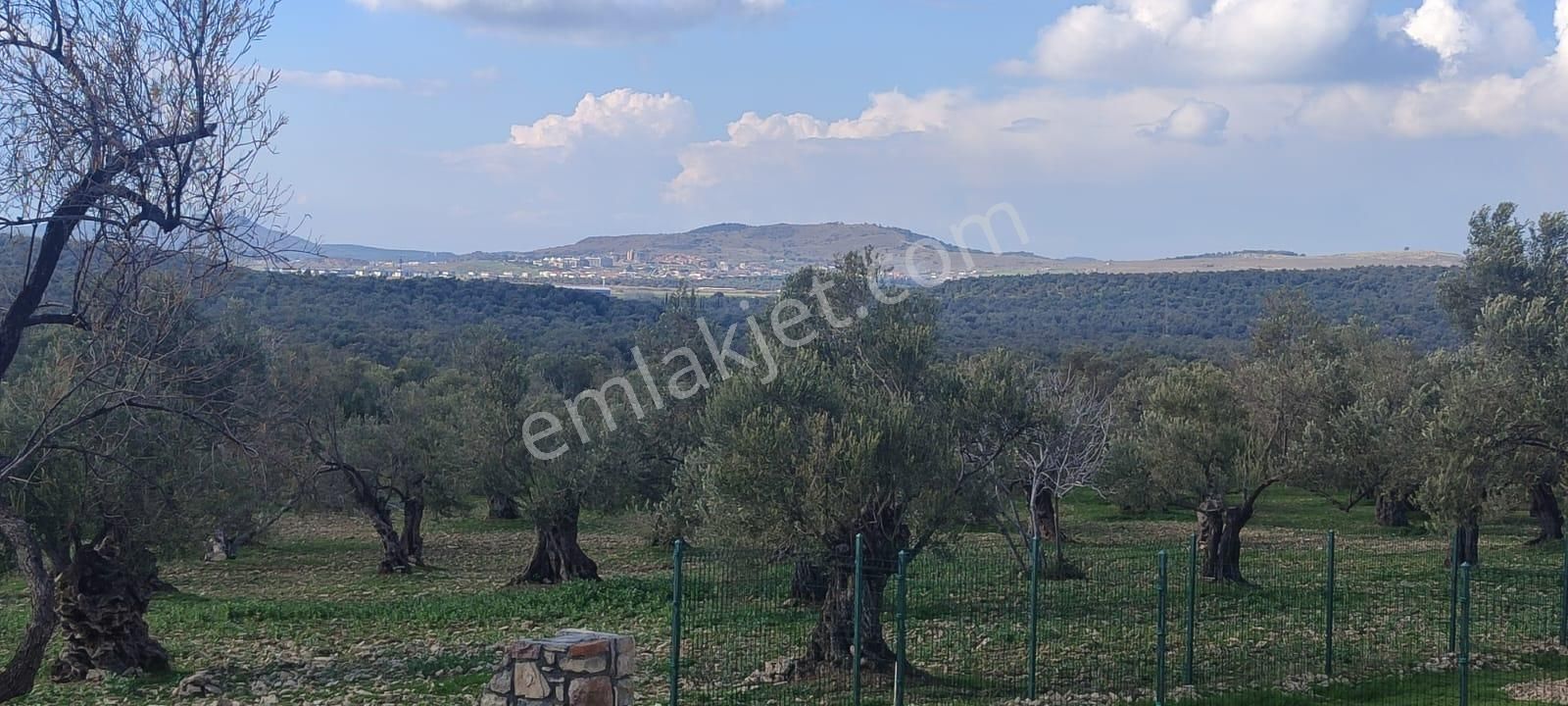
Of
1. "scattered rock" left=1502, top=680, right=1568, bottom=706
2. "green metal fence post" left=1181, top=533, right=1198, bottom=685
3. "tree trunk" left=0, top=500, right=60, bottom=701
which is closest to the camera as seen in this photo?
"tree trunk" left=0, top=500, right=60, bottom=701

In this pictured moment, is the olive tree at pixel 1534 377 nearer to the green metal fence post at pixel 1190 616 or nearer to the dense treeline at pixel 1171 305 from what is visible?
the green metal fence post at pixel 1190 616

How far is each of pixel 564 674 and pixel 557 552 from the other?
699 inches

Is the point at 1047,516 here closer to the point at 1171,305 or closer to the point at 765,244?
the point at 765,244

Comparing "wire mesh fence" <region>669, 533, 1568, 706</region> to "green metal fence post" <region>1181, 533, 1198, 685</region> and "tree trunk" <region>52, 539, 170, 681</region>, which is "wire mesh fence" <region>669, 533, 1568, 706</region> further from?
"tree trunk" <region>52, 539, 170, 681</region>

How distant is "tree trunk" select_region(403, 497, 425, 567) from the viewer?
32750 millimetres

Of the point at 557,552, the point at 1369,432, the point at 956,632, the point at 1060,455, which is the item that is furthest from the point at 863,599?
the point at 1369,432

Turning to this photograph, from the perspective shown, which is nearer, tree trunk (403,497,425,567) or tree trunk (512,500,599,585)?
tree trunk (512,500,599,585)

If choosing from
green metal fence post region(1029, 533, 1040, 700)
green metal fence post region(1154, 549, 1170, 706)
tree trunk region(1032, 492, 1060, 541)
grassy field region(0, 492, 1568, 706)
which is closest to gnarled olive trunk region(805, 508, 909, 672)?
grassy field region(0, 492, 1568, 706)

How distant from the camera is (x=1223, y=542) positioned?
81.4 feet

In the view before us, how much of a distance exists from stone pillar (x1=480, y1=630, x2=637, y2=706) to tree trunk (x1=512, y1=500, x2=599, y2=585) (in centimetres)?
1712

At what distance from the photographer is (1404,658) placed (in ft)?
55.3

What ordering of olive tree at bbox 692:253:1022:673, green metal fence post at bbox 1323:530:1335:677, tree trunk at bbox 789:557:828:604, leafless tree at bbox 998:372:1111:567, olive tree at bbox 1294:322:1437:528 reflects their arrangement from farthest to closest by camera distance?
olive tree at bbox 1294:322:1437:528 → leafless tree at bbox 998:372:1111:567 → tree trunk at bbox 789:557:828:604 → green metal fence post at bbox 1323:530:1335:677 → olive tree at bbox 692:253:1022:673

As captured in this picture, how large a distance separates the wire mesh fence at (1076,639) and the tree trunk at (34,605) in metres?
5.58

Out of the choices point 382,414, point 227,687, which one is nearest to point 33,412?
point 227,687
